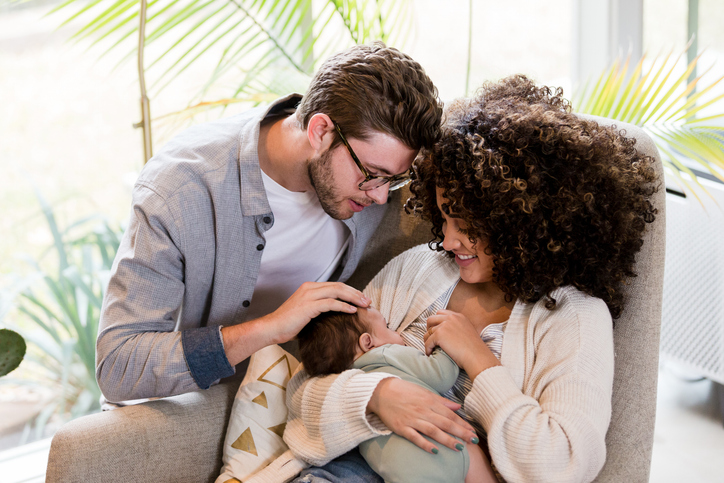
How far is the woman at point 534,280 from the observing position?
3.71ft

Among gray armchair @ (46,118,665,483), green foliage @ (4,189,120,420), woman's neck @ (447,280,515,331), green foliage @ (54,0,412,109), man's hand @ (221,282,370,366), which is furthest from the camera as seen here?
green foliage @ (4,189,120,420)

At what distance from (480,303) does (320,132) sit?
58 cm

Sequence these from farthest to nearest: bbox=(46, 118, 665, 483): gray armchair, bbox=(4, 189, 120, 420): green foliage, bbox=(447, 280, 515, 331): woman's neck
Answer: bbox=(4, 189, 120, 420): green foliage → bbox=(447, 280, 515, 331): woman's neck → bbox=(46, 118, 665, 483): gray armchair

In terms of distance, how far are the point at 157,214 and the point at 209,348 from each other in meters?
0.33

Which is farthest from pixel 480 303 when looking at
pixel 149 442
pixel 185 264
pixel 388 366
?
pixel 149 442

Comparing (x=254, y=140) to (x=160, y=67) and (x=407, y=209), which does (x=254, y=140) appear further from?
(x=160, y=67)

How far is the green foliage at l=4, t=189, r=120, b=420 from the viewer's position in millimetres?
2312

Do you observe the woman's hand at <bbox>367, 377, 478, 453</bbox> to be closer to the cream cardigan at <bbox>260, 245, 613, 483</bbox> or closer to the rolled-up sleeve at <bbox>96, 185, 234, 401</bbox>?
the cream cardigan at <bbox>260, 245, 613, 483</bbox>

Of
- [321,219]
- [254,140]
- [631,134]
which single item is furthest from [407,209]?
[631,134]

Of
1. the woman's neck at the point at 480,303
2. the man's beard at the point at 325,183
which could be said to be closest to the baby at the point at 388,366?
the woman's neck at the point at 480,303

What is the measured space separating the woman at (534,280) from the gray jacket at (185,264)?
0.33m

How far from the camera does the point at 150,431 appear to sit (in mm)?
1339

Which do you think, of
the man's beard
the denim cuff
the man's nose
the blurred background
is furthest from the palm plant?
the denim cuff

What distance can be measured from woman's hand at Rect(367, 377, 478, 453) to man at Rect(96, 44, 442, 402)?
213 millimetres
